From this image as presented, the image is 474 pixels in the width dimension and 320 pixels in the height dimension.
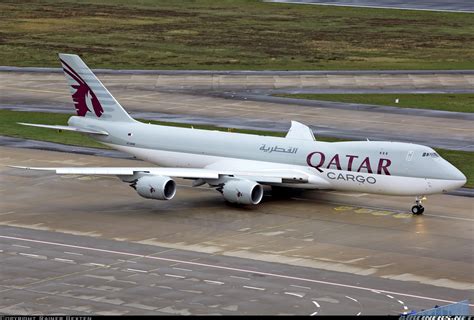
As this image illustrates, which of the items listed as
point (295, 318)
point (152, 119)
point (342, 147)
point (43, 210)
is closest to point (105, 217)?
point (43, 210)

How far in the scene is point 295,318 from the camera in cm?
5181

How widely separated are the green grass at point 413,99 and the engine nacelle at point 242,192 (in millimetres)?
43867

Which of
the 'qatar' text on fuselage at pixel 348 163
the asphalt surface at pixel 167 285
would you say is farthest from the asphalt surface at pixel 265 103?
the asphalt surface at pixel 167 285

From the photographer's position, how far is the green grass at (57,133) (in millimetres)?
88938

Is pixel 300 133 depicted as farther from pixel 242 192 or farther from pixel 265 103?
pixel 265 103

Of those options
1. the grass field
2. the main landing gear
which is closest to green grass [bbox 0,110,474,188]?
the main landing gear

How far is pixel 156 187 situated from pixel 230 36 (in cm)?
9073

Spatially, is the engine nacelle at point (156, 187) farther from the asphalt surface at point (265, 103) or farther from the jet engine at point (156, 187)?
the asphalt surface at point (265, 103)

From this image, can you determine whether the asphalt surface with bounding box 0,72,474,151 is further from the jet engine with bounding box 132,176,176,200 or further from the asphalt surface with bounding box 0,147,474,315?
the jet engine with bounding box 132,176,176,200

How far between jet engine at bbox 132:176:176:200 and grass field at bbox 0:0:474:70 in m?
65.2

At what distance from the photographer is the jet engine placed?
71.8m

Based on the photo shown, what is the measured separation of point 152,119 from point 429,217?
38929 mm

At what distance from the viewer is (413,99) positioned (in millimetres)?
118500

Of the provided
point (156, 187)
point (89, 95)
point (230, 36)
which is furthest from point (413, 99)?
point (156, 187)
